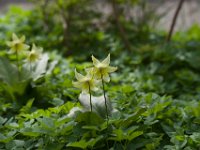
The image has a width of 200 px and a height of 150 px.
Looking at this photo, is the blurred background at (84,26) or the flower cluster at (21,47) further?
the blurred background at (84,26)

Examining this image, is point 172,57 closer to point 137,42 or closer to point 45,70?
point 137,42

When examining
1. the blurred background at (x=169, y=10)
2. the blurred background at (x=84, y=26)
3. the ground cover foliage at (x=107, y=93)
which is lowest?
the ground cover foliage at (x=107, y=93)

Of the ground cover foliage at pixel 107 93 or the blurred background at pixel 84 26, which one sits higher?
the blurred background at pixel 84 26

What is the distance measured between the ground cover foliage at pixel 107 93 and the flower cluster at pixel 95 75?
117mm

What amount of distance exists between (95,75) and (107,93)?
0.67 m

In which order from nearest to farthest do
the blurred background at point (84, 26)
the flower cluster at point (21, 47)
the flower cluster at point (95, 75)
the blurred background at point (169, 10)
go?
the flower cluster at point (95, 75)
the flower cluster at point (21, 47)
the blurred background at point (84, 26)
the blurred background at point (169, 10)

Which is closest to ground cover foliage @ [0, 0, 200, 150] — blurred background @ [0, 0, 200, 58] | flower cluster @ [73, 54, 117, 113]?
blurred background @ [0, 0, 200, 58]

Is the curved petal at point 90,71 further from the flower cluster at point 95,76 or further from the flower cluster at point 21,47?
the flower cluster at point 21,47

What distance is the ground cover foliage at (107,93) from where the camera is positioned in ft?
6.66

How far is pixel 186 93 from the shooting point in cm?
325

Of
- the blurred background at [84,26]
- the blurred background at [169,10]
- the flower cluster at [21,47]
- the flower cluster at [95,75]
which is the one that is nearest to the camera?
the flower cluster at [95,75]

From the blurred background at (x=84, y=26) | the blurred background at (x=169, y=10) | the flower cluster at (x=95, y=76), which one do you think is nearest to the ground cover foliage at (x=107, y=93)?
the blurred background at (x=84, y=26)

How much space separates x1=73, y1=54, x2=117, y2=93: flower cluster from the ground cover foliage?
0.38 ft

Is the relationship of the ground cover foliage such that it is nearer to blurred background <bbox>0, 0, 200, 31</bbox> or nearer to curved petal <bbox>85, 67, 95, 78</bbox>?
curved petal <bbox>85, 67, 95, 78</bbox>
